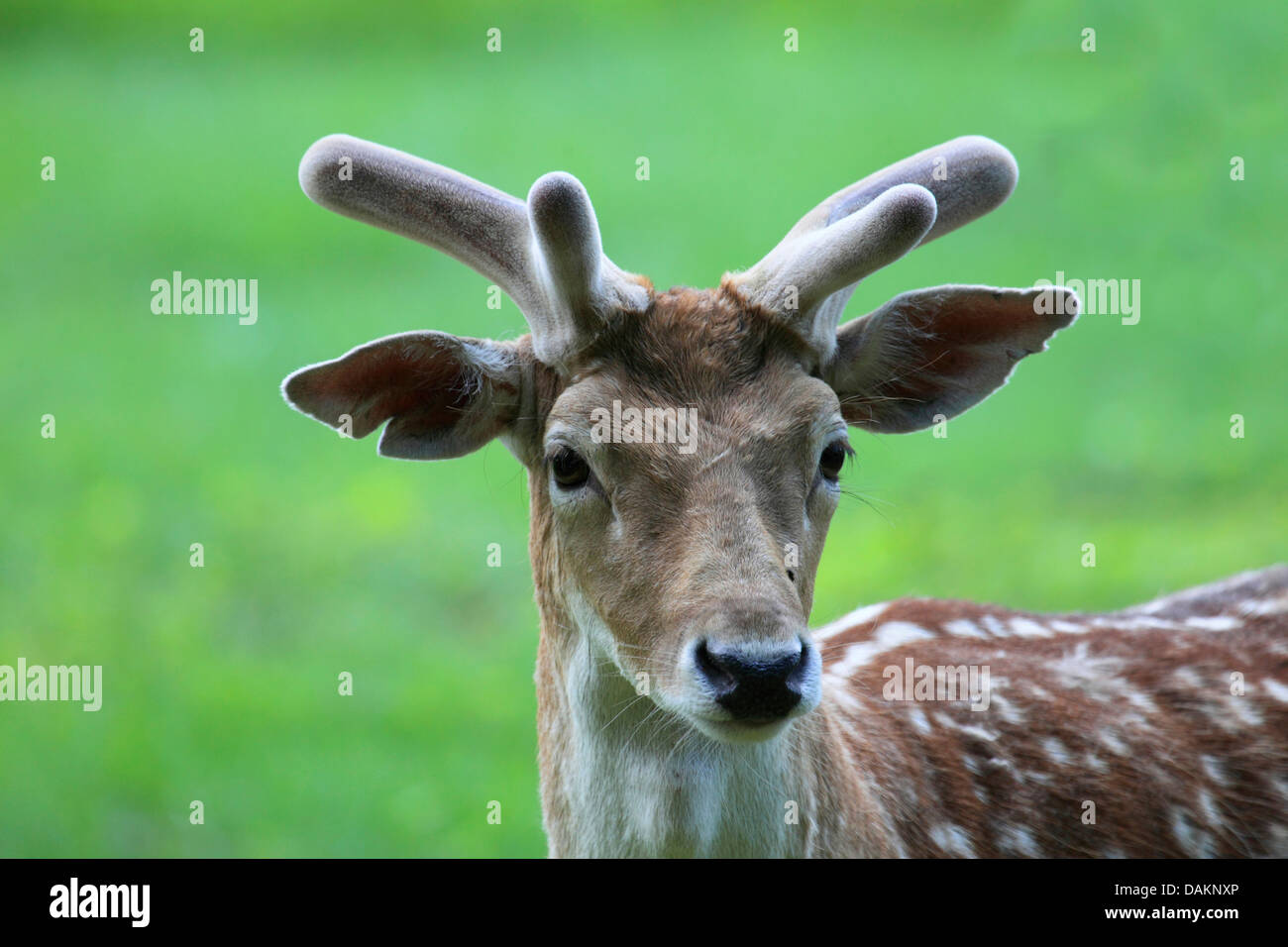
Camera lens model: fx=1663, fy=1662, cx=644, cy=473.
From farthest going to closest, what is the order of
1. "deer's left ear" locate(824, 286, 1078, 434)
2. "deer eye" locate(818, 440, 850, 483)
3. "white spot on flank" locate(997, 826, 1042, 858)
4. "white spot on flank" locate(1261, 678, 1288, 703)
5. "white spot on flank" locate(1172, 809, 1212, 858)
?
"white spot on flank" locate(1261, 678, 1288, 703) → "white spot on flank" locate(1172, 809, 1212, 858) → "white spot on flank" locate(997, 826, 1042, 858) → "deer's left ear" locate(824, 286, 1078, 434) → "deer eye" locate(818, 440, 850, 483)

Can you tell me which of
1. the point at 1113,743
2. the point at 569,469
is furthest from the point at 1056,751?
the point at 569,469

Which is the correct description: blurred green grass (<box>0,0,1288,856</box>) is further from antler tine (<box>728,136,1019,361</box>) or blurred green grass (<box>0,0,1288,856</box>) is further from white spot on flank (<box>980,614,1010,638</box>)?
antler tine (<box>728,136,1019,361</box>)

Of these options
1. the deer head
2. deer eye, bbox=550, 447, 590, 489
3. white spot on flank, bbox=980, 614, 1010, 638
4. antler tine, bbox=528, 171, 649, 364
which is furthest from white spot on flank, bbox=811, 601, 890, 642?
antler tine, bbox=528, 171, 649, 364

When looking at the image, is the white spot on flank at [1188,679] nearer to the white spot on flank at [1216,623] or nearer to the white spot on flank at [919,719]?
the white spot on flank at [1216,623]

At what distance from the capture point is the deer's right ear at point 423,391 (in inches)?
203

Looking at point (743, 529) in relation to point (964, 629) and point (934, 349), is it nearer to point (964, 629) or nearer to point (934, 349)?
point (934, 349)

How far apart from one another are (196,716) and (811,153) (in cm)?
1171

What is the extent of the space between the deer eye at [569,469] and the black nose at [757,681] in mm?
798

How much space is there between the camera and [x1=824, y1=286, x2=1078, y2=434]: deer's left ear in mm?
5438

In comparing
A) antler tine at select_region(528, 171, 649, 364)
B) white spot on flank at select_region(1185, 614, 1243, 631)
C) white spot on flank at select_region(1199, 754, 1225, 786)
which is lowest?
white spot on flank at select_region(1199, 754, 1225, 786)

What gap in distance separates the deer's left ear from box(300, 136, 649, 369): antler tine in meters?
0.81

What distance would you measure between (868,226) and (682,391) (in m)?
0.74

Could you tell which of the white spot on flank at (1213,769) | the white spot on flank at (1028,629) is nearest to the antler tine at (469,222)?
the white spot on flank at (1028,629)
